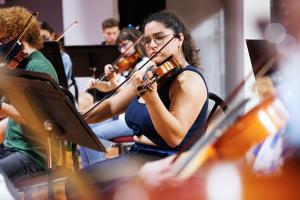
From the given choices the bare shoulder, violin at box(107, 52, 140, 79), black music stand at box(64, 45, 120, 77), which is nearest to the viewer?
the bare shoulder

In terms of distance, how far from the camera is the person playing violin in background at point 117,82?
Result: 11.4 ft

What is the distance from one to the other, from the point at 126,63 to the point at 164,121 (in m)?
2.44

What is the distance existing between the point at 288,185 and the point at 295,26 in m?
0.34

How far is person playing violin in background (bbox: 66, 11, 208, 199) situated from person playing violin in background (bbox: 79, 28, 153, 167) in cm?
108

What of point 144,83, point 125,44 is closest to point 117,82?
point 125,44

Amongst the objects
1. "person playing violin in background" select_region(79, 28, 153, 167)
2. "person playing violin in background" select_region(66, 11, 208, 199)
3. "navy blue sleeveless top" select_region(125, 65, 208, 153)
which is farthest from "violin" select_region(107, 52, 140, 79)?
"navy blue sleeveless top" select_region(125, 65, 208, 153)

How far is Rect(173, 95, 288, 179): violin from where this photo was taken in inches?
42.4

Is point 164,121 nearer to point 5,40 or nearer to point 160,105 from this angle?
point 160,105

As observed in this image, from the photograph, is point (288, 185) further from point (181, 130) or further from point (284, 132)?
point (181, 130)

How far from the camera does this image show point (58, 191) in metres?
2.67

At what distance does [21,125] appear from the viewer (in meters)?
2.39

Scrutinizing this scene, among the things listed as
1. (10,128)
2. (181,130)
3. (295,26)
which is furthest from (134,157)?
(295,26)

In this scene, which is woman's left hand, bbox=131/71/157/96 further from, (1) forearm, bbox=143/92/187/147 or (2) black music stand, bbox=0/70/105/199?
(2) black music stand, bbox=0/70/105/199

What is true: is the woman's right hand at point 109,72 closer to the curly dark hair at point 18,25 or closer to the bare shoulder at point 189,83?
the curly dark hair at point 18,25
